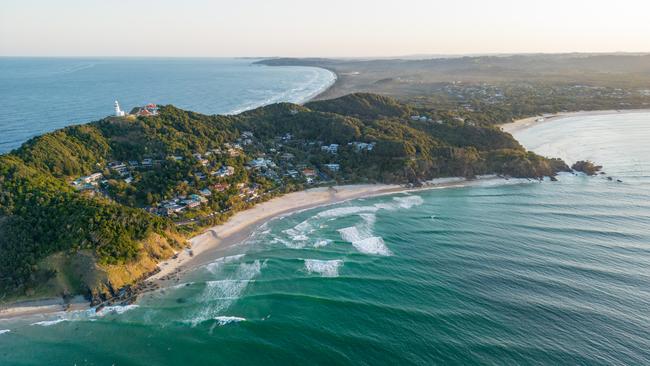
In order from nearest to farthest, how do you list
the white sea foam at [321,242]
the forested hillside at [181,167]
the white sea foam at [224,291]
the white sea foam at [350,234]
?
the white sea foam at [224,291]
the forested hillside at [181,167]
the white sea foam at [321,242]
the white sea foam at [350,234]

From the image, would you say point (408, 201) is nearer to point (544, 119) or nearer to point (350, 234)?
point (350, 234)

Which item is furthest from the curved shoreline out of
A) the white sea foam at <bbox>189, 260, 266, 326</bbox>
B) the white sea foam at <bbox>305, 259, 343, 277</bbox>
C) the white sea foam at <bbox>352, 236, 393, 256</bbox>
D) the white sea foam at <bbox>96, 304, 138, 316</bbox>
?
the white sea foam at <bbox>352, 236, 393, 256</bbox>

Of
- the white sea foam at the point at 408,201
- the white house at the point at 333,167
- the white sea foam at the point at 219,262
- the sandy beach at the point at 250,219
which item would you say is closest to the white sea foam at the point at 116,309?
the sandy beach at the point at 250,219

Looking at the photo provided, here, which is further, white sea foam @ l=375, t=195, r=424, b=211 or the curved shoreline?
white sea foam @ l=375, t=195, r=424, b=211

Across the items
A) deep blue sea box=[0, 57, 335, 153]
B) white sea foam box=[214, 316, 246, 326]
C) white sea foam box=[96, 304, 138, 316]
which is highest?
deep blue sea box=[0, 57, 335, 153]

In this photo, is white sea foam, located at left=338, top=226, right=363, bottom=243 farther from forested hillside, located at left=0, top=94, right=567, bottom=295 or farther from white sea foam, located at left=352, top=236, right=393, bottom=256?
forested hillside, located at left=0, top=94, right=567, bottom=295

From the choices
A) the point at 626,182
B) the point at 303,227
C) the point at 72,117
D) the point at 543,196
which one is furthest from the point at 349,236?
the point at 72,117

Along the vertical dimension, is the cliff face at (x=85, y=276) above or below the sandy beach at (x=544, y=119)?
below

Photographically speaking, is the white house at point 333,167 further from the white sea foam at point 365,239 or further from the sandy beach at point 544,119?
the sandy beach at point 544,119

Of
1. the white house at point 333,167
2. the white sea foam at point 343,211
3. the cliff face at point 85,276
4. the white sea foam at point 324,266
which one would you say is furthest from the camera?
the white house at point 333,167
